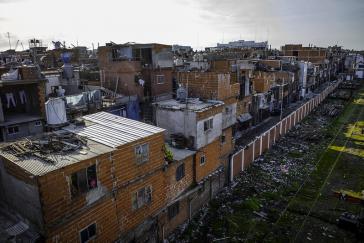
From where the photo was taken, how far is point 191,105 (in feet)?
70.1

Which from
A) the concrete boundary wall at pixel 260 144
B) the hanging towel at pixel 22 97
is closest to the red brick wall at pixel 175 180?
the concrete boundary wall at pixel 260 144

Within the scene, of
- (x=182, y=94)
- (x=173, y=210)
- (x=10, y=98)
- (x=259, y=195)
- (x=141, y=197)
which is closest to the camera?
(x=141, y=197)

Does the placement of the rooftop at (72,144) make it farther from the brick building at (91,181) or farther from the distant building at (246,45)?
the distant building at (246,45)

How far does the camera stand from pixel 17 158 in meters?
11.7

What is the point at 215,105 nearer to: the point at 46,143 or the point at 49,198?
the point at 46,143

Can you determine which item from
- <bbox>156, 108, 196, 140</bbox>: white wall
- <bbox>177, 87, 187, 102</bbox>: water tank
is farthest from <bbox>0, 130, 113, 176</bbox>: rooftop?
<bbox>177, 87, 187, 102</bbox>: water tank

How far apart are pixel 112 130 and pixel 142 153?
6.94 ft

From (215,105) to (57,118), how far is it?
36.4ft

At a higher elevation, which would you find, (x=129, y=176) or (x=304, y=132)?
(x=129, y=176)

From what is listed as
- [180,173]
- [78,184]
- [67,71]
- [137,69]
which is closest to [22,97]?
[67,71]

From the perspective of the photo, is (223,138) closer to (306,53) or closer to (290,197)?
(290,197)

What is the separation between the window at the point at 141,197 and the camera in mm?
14782

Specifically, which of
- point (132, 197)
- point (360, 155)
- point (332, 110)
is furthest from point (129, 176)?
point (332, 110)

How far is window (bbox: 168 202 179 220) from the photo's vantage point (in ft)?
58.6
